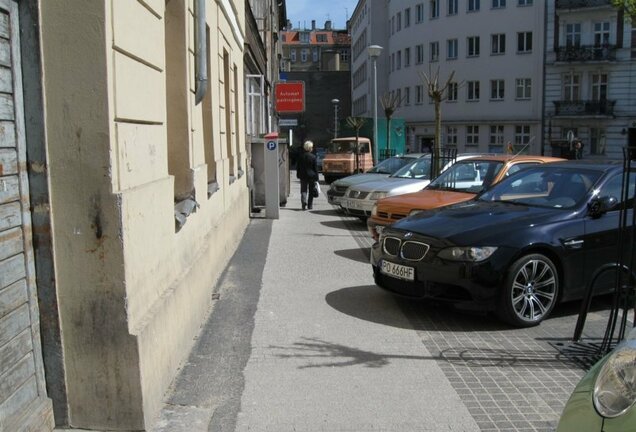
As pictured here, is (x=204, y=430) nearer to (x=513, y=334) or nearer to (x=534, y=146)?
(x=513, y=334)

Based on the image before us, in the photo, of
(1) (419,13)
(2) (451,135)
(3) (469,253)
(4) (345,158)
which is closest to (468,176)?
(3) (469,253)

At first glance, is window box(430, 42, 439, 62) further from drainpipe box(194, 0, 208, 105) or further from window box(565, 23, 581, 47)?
drainpipe box(194, 0, 208, 105)

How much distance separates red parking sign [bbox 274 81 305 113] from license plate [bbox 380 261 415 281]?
20977 mm

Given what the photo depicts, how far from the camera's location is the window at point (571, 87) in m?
50.0

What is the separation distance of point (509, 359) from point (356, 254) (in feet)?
17.7

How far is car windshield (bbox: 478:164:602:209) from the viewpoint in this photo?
22.9 ft

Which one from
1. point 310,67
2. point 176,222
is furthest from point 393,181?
point 310,67

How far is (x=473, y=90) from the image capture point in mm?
54656

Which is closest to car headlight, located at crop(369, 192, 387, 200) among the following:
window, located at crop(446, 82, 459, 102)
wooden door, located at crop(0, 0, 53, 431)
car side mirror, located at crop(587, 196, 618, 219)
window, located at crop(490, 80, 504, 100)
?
car side mirror, located at crop(587, 196, 618, 219)

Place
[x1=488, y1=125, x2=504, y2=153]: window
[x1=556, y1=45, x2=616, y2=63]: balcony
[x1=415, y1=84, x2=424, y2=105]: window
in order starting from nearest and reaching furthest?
[x1=556, y1=45, x2=616, y2=63]: balcony, [x1=488, y1=125, x2=504, y2=153]: window, [x1=415, y1=84, x2=424, y2=105]: window

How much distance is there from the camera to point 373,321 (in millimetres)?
6547

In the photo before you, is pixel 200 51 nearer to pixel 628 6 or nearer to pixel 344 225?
pixel 344 225

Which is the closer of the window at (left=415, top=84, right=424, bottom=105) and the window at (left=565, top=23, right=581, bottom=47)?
the window at (left=565, top=23, right=581, bottom=47)

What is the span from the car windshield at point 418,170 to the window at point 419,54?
4508 cm
